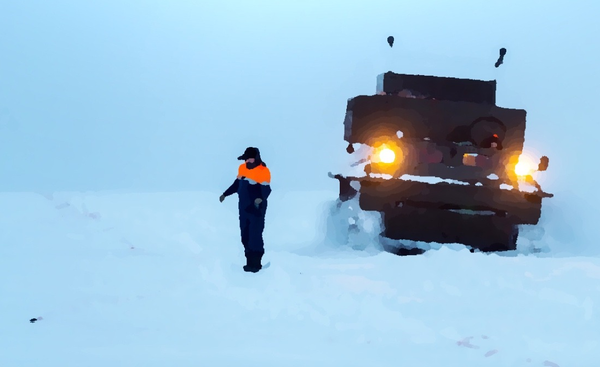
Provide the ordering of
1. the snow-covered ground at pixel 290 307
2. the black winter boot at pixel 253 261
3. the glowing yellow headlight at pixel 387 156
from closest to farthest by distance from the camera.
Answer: the snow-covered ground at pixel 290 307
the black winter boot at pixel 253 261
the glowing yellow headlight at pixel 387 156

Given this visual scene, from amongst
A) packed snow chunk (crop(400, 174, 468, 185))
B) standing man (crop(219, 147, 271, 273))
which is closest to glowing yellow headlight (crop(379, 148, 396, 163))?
packed snow chunk (crop(400, 174, 468, 185))

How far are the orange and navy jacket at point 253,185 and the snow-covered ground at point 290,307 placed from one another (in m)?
0.72

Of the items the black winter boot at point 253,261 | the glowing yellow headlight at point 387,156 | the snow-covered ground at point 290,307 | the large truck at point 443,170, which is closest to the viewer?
the snow-covered ground at point 290,307

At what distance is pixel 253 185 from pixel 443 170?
2.53 meters

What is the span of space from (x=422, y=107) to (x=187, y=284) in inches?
148

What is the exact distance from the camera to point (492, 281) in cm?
443

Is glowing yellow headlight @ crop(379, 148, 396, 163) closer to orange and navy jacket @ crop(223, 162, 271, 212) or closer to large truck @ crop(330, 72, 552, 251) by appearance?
large truck @ crop(330, 72, 552, 251)

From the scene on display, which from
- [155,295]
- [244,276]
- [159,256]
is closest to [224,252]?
[159,256]

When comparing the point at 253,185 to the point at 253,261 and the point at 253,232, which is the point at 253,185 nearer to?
the point at 253,232

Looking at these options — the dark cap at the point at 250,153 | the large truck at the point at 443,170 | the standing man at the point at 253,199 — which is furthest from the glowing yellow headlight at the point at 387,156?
the dark cap at the point at 250,153

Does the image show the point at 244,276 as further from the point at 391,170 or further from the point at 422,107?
the point at 422,107

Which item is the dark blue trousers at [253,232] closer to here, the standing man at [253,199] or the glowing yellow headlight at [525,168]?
the standing man at [253,199]

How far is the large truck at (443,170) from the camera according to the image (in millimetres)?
5758

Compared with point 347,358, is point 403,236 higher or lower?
higher
